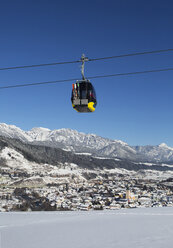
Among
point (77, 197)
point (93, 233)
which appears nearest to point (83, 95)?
point (93, 233)

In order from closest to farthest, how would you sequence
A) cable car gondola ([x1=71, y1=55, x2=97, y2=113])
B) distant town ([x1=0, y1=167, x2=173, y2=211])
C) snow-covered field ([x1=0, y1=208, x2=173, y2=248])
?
1. snow-covered field ([x1=0, y1=208, x2=173, y2=248])
2. cable car gondola ([x1=71, y1=55, x2=97, y2=113])
3. distant town ([x1=0, y1=167, x2=173, y2=211])

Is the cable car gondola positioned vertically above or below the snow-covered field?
above

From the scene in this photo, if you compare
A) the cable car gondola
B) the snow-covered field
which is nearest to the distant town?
the snow-covered field

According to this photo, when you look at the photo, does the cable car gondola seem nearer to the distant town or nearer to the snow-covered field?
the snow-covered field

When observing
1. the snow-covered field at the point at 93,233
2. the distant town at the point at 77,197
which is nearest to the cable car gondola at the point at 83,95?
the snow-covered field at the point at 93,233

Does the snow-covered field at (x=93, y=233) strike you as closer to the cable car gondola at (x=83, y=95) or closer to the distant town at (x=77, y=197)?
the cable car gondola at (x=83, y=95)

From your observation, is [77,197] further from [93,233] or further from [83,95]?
[93,233]
